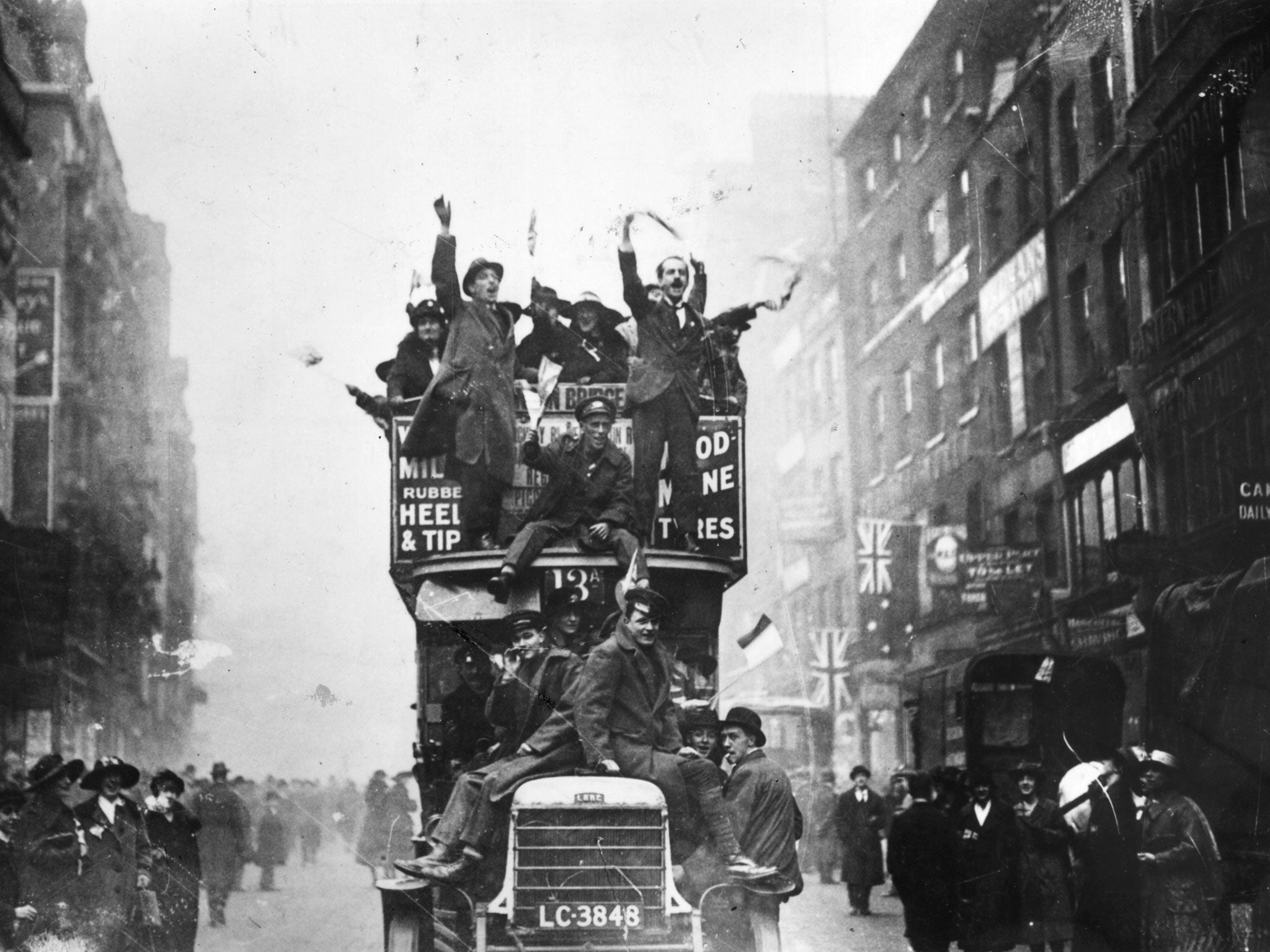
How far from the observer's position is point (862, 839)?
36.5 ft

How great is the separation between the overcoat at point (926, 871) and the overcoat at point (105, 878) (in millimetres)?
4141

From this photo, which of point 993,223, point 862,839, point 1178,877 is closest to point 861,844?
point 862,839

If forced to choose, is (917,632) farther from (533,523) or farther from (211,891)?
(211,891)

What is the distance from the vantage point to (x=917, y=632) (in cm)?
1166

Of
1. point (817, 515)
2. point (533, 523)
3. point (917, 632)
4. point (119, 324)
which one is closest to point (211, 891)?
point (533, 523)

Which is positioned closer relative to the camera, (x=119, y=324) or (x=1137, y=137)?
(x=119, y=324)

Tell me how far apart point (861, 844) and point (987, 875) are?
6.60 ft

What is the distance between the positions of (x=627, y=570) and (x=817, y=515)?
2.52 meters

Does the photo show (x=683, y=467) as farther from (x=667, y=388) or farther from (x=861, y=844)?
(x=861, y=844)

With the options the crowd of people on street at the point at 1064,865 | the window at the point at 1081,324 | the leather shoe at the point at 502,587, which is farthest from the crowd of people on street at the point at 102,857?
the window at the point at 1081,324

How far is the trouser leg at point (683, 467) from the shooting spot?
29.9ft

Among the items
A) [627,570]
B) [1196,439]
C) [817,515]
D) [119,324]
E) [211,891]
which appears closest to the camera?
[627,570]

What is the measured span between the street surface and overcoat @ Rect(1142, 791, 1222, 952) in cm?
153

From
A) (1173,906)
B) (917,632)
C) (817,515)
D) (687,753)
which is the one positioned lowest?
(1173,906)
